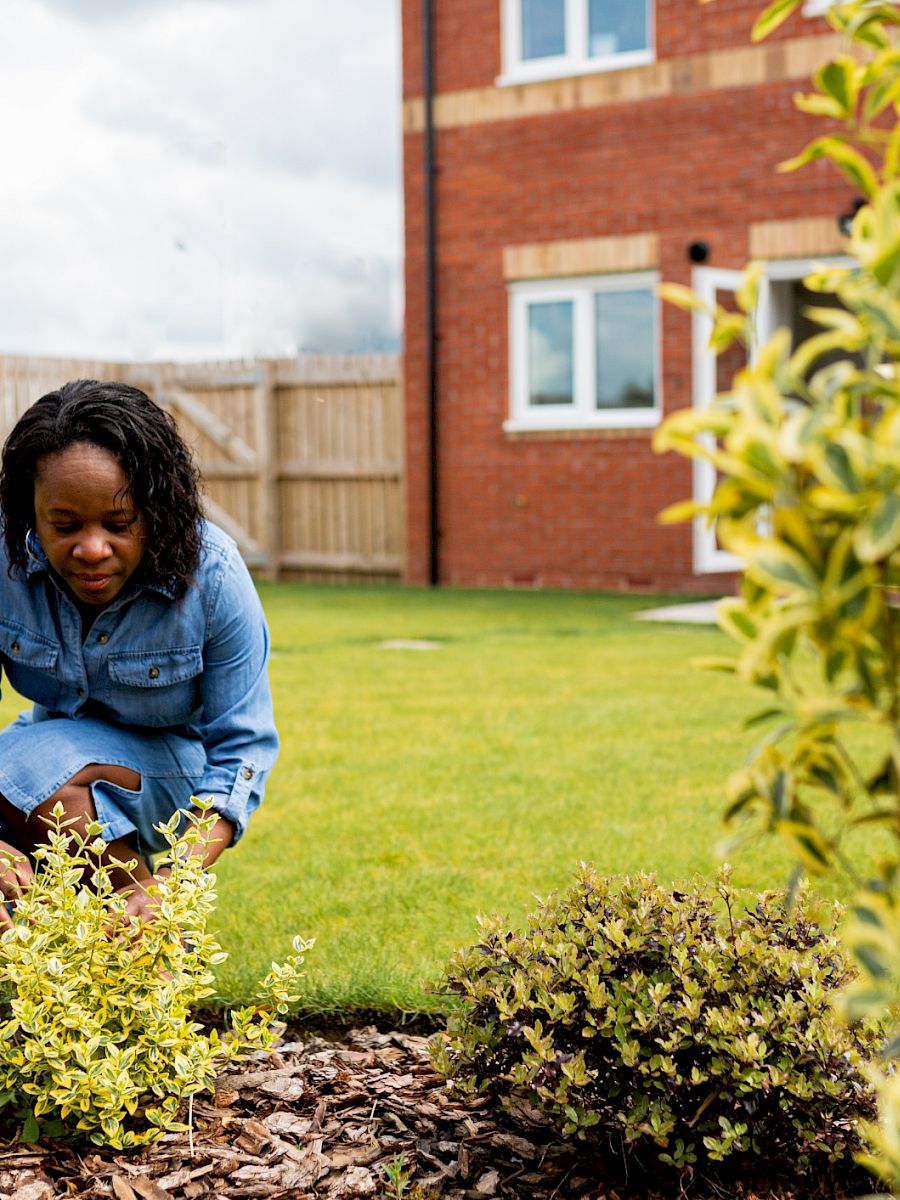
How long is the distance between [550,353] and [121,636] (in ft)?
34.0

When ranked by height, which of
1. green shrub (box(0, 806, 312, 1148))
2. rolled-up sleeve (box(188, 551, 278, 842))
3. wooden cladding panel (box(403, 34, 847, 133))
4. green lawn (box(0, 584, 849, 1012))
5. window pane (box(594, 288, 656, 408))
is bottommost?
green lawn (box(0, 584, 849, 1012))

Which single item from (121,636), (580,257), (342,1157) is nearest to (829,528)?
(342,1157)

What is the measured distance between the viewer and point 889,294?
1.18 metres

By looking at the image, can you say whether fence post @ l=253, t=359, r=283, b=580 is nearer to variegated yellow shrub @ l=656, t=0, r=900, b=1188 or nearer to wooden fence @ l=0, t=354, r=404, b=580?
wooden fence @ l=0, t=354, r=404, b=580

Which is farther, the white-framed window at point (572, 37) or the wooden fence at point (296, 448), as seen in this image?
the wooden fence at point (296, 448)

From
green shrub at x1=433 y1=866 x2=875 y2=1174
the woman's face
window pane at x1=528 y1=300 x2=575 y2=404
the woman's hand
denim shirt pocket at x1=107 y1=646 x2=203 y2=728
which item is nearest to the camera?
green shrub at x1=433 y1=866 x2=875 y2=1174

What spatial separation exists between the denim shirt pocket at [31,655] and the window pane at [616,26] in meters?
10.6

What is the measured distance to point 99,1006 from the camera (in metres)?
2.39

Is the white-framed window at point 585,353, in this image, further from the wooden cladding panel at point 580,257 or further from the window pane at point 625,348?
the wooden cladding panel at point 580,257

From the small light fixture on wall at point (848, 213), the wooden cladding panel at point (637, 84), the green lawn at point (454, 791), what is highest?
the wooden cladding panel at point (637, 84)

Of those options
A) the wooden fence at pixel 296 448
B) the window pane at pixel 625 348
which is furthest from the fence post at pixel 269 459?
the window pane at pixel 625 348

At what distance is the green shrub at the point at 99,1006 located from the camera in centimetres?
226

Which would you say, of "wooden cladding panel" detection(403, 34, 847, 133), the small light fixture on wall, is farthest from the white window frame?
"wooden cladding panel" detection(403, 34, 847, 133)

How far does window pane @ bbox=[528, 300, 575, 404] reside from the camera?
12.9m
